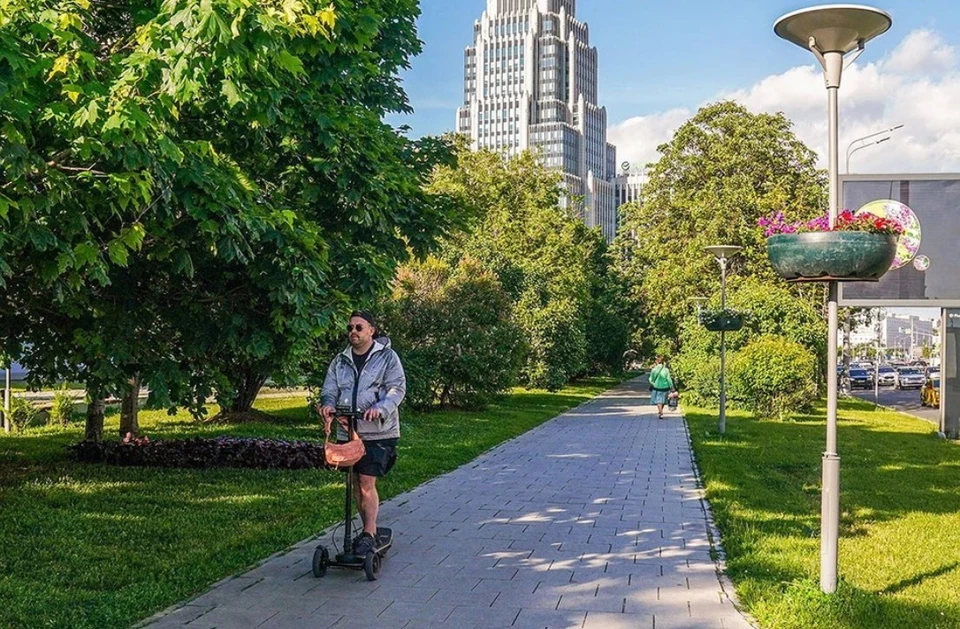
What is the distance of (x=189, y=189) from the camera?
6.90 metres

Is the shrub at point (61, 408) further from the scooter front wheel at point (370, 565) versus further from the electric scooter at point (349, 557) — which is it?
the scooter front wheel at point (370, 565)

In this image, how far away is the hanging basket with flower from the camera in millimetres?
6152

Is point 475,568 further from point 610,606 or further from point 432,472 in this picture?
point 432,472

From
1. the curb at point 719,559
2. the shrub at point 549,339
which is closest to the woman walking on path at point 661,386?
the shrub at point 549,339

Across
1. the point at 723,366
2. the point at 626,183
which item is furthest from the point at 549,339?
the point at 626,183

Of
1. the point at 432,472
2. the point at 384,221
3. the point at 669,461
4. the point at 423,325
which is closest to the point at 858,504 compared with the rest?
the point at 669,461

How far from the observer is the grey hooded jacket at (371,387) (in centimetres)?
671

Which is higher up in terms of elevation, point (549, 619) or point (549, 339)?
point (549, 339)

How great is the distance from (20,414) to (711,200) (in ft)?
88.8

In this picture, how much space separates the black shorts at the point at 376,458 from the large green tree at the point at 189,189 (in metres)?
1.67

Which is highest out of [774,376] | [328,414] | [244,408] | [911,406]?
[328,414]

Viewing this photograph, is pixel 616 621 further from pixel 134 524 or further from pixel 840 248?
pixel 134 524

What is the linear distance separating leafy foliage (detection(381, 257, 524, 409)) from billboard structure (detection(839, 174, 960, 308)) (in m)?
10.0

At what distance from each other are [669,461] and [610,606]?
30.7ft
